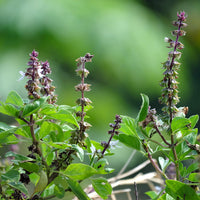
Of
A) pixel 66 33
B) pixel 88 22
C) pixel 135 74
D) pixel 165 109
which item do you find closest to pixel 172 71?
pixel 165 109

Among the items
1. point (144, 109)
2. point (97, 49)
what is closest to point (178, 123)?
point (144, 109)

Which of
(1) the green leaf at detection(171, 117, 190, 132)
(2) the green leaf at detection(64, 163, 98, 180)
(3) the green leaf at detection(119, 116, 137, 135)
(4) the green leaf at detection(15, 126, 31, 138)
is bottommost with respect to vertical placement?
(2) the green leaf at detection(64, 163, 98, 180)

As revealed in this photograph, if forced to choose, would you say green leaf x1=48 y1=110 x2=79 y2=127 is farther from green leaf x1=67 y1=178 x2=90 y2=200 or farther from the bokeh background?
the bokeh background

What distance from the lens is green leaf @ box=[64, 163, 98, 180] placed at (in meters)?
0.24

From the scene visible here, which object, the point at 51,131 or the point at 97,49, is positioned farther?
the point at 97,49

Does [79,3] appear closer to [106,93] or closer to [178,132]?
[106,93]

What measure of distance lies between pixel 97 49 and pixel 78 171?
288 centimetres

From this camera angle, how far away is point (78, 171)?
243 mm

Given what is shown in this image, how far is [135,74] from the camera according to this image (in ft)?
11.1

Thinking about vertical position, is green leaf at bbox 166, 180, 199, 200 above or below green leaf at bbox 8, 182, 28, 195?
above

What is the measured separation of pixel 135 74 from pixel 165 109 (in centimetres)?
315

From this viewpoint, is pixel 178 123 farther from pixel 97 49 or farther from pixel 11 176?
pixel 97 49

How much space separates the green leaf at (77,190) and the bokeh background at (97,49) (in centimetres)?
244

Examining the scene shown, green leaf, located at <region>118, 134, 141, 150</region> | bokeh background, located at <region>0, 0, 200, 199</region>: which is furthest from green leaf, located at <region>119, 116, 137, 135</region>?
bokeh background, located at <region>0, 0, 200, 199</region>
